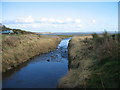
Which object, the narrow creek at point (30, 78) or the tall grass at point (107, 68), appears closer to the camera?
the tall grass at point (107, 68)

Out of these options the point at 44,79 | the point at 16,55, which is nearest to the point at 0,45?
the point at 16,55

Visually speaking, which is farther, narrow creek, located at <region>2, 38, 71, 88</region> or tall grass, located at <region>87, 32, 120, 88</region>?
narrow creek, located at <region>2, 38, 71, 88</region>

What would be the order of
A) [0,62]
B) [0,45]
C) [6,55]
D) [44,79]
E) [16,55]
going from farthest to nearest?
[0,45], [16,55], [6,55], [0,62], [44,79]

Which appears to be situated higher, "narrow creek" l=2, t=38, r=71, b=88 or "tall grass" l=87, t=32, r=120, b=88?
"tall grass" l=87, t=32, r=120, b=88

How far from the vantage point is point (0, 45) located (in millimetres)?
24750

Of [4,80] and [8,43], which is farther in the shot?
[8,43]

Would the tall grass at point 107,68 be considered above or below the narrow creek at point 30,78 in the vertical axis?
above

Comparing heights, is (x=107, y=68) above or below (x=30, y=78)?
above

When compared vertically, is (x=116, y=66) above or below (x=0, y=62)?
above

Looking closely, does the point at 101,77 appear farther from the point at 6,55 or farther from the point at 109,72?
the point at 6,55

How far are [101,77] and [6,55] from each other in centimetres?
1583

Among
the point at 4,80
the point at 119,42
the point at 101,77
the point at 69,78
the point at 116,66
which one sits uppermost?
the point at 119,42

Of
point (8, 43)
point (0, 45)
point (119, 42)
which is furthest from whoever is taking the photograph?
point (8, 43)

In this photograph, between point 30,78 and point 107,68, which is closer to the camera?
point 107,68
